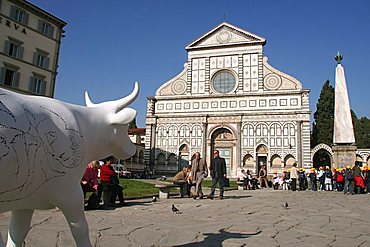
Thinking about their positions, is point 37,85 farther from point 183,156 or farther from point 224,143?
point 224,143

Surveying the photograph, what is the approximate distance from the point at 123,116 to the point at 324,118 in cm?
3890

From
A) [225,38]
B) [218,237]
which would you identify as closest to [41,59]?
[225,38]

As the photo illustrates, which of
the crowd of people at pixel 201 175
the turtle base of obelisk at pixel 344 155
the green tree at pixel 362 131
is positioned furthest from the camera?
the green tree at pixel 362 131

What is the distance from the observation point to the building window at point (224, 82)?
34812 millimetres

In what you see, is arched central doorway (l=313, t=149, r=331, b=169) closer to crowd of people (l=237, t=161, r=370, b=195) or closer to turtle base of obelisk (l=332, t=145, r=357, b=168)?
turtle base of obelisk (l=332, t=145, r=357, b=168)

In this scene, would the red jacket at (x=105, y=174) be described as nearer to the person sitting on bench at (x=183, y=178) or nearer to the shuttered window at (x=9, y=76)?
the person sitting on bench at (x=183, y=178)

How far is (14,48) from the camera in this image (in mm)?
23984

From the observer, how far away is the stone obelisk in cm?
2022

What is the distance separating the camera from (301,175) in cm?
1978

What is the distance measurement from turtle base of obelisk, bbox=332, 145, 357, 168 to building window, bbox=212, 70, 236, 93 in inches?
623

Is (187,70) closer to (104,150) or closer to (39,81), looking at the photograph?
(39,81)

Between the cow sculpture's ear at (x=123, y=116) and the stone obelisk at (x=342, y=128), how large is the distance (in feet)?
64.7

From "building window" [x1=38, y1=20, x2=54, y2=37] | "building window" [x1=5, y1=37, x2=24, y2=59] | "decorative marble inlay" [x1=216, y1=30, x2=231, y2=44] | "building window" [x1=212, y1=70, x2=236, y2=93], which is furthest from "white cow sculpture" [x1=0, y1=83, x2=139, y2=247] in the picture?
"decorative marble inlay" [x1=216, y1=30, x2=231, y2=44]

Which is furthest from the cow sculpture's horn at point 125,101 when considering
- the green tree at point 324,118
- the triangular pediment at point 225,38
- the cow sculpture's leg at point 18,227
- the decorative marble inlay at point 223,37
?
the green tree at point 324,118
